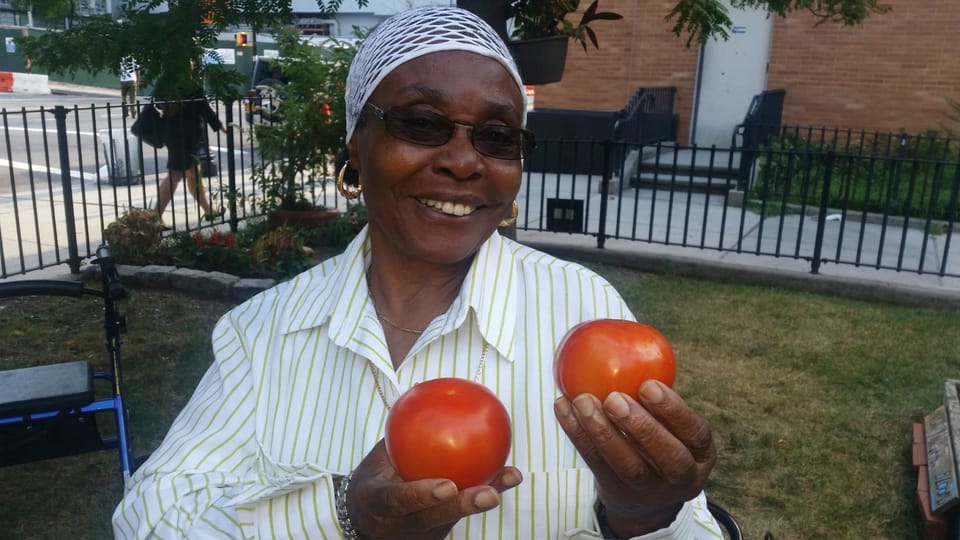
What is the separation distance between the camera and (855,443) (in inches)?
192

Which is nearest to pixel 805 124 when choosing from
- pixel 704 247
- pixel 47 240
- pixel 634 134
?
pixel 634 134

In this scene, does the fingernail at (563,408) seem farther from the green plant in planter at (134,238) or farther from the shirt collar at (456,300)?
the green plant in planter at (134,238)

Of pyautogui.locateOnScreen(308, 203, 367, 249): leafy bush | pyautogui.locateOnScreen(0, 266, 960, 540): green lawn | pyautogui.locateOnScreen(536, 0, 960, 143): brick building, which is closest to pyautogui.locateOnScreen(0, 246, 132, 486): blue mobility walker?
pyautogui.locateOnScreen(0, 266, 960, 540): green lawn

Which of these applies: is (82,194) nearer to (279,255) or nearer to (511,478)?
(279,255)

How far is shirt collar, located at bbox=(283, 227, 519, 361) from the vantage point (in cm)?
166

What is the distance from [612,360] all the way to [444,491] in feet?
1.13

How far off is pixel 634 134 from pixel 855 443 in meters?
9.84

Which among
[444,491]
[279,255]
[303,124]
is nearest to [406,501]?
[444,491]

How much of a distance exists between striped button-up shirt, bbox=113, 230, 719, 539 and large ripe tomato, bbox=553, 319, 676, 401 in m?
0.25

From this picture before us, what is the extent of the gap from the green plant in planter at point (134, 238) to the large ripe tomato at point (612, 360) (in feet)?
22.7

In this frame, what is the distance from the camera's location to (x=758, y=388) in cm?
562

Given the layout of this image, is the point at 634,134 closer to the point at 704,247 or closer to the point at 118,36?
the point at 704,247

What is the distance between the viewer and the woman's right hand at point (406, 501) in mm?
1199

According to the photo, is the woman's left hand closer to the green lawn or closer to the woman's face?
the woman's face
